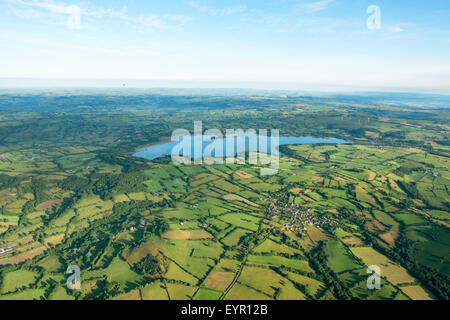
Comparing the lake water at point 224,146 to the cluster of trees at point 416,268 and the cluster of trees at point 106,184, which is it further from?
the cluster of trees at point 416,268

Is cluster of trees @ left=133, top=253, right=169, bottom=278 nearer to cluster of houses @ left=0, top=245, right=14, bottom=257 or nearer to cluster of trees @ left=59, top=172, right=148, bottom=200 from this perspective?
cluster of houses @ left=0, top=245, right=14, bottom=257

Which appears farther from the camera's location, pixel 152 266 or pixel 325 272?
pixel 152 266

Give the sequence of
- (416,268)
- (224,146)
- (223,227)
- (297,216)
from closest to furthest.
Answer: (416,268) → (223,227) → (297,216) → (224,146)

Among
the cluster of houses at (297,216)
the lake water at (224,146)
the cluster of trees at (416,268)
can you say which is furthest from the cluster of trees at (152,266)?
the lake water at (224,146)

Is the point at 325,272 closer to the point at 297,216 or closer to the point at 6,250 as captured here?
the point at 297,216

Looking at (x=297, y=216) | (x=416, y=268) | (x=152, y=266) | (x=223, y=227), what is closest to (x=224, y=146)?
(x=297, y=216)

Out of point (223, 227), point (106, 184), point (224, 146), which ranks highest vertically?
point (224, 146)

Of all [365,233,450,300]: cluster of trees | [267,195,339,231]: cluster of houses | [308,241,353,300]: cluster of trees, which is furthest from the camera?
[267,195,339,231]: cluster of houses

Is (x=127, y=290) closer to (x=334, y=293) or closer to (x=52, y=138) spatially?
(x=334, y=293)

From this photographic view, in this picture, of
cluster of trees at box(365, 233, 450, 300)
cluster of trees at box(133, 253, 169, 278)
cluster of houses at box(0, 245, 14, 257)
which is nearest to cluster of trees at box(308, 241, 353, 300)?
cluster of trees at box(365, 233, 450, 300)

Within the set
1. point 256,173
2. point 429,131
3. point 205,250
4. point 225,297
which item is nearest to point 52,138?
point 256,173

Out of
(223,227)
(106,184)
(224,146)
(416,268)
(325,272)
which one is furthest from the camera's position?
(224,146)

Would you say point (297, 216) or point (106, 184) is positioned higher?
point (106, 184)
